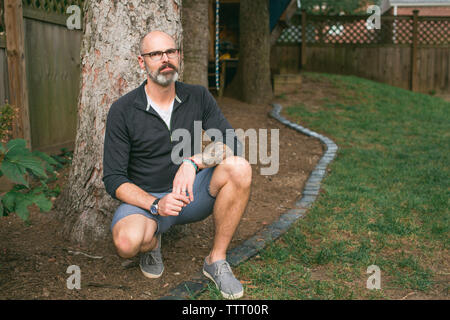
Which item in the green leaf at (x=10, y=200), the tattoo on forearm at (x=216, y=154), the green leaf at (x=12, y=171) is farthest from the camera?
the tattoo on forearm at (x=216, y=154)

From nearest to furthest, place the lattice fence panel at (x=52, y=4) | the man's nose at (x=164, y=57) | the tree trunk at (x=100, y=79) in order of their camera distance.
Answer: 1. the man's nose at (x=164, y=57)
2. the tree trunk at (x=100, y=79)
3. the lattice fence panel at (x=52, y=4)

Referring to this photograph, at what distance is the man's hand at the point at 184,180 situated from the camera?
302cm

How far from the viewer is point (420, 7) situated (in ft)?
92.9

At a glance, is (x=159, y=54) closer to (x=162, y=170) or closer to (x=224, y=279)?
(x=162, y=170)

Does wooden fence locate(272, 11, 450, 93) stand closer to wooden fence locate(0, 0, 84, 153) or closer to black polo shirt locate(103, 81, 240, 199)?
wooden fence locate(0, 0, 84, 153)

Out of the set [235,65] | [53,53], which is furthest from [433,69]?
[53,53]

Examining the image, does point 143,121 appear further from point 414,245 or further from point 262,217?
point 414,245

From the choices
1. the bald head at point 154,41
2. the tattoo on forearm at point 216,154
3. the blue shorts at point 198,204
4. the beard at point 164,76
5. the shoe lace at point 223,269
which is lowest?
the shoe lace at point 223,269

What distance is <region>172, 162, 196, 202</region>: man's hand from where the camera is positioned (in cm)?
302

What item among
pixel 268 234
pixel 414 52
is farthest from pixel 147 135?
pixel 414 52

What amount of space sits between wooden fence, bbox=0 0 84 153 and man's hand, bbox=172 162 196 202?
2.60 m

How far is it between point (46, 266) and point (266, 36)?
744cm

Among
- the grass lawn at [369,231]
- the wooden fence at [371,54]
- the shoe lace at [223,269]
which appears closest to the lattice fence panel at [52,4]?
the grass lawn at [369,231]

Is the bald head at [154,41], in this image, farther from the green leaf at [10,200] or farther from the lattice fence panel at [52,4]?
the lattice fence panel at [52,4]
